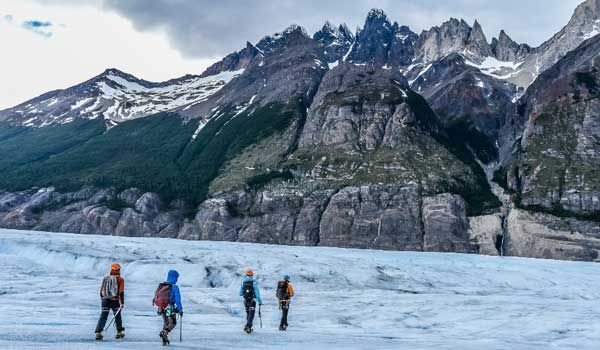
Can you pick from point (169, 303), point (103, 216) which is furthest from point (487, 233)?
point (169, 303)

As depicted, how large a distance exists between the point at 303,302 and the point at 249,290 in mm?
14799

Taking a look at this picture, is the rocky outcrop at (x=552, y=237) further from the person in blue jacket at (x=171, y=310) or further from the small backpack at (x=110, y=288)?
the small backpack at (x=110, y=288)

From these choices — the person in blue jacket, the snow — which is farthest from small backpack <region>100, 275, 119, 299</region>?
the person in blue jacket

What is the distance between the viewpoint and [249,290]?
2638cm

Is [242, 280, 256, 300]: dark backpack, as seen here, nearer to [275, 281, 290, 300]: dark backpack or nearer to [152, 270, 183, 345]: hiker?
[275, 281, 290, 300]: dark backpack

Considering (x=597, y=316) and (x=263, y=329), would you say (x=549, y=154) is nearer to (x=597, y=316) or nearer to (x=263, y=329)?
(x=597, y=316)

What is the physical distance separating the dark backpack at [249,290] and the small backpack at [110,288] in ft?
22.5

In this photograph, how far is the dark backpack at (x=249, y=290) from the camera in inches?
1032

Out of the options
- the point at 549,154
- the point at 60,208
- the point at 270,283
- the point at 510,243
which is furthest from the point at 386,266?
the point at 60,208

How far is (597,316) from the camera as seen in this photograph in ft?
112

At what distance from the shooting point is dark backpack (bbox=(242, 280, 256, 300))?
86.0 feet

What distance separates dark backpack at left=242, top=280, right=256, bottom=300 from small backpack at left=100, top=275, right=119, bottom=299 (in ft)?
22.5

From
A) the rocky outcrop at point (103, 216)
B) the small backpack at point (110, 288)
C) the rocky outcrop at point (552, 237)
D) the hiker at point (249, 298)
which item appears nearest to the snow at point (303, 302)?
the hiker at point (249, 298)

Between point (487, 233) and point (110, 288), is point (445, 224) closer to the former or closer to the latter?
point (487, 233)
